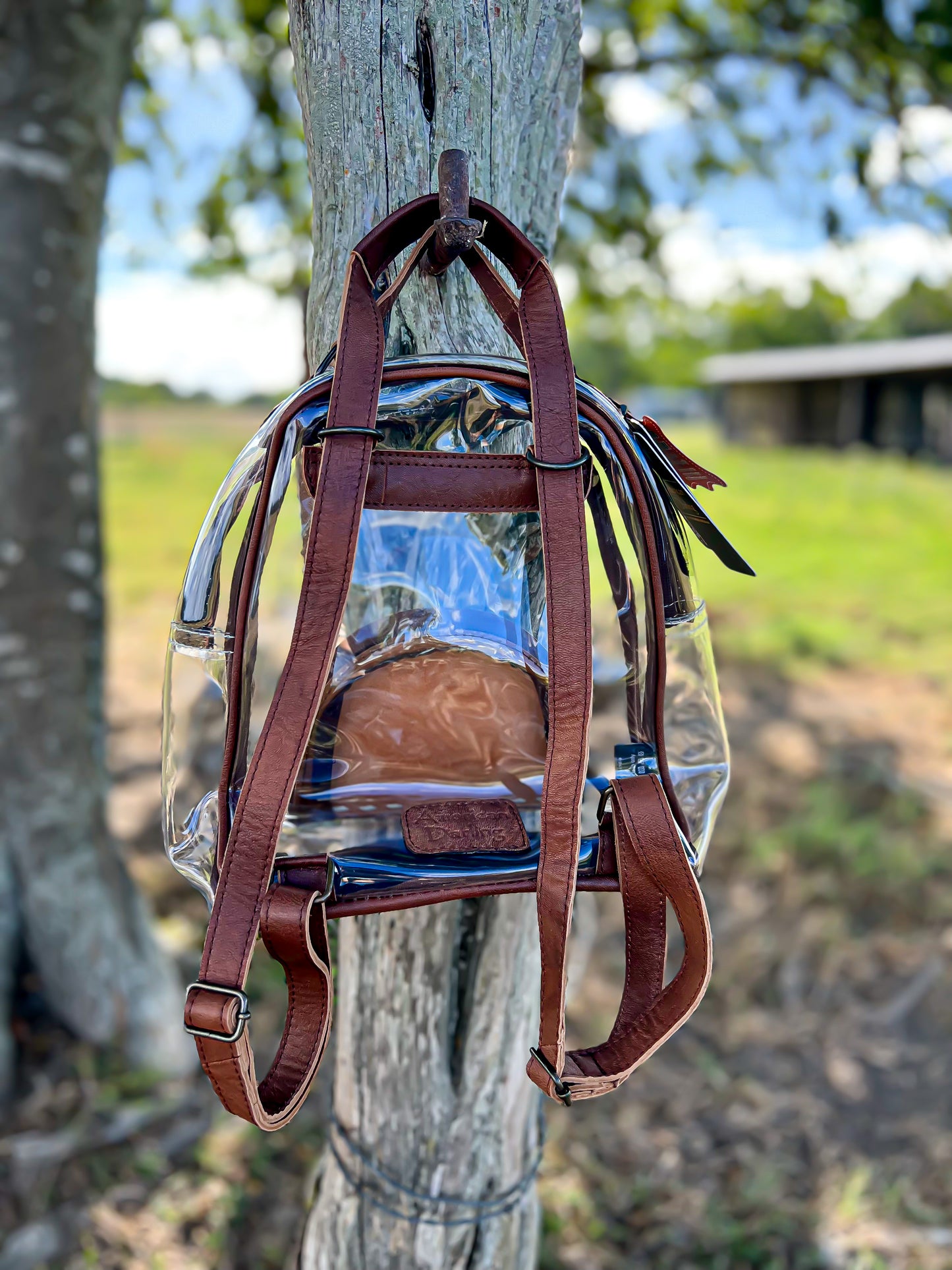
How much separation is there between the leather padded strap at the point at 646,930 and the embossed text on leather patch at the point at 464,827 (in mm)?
139

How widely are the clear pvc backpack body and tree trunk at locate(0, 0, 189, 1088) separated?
1554 mm

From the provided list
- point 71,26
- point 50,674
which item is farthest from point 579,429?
point 71,26

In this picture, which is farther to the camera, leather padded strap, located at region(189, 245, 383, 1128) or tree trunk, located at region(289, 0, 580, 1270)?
tree trunk, located at region(289, 0, 580, 1270)

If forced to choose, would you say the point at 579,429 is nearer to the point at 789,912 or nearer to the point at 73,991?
the point at 73,991

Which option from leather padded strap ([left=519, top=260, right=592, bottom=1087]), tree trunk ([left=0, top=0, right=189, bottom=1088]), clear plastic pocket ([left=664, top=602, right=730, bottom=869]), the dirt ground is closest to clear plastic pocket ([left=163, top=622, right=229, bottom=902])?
leather padded strap ([left=519, top=260, right=592, bottom=1087])

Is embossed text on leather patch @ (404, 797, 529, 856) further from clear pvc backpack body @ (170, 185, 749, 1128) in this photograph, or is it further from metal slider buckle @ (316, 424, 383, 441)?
metal slider buckle @ (316, 424, 383, 441)

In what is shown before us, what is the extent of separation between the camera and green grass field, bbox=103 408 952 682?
21.1 feet

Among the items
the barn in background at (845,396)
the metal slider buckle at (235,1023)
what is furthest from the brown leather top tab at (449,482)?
the barn in background at (845,396)

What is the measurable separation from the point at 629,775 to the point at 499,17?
3.37 feet

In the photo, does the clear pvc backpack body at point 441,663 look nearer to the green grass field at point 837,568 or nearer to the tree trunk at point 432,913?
the tree trunk at point 432,913

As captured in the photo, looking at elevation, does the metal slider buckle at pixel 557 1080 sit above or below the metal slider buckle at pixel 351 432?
below

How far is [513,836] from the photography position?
1151mm

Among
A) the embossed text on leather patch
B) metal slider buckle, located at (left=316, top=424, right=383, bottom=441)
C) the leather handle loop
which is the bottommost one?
the embossed text on leather patch

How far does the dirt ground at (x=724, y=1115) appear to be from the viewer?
7.59 ft
